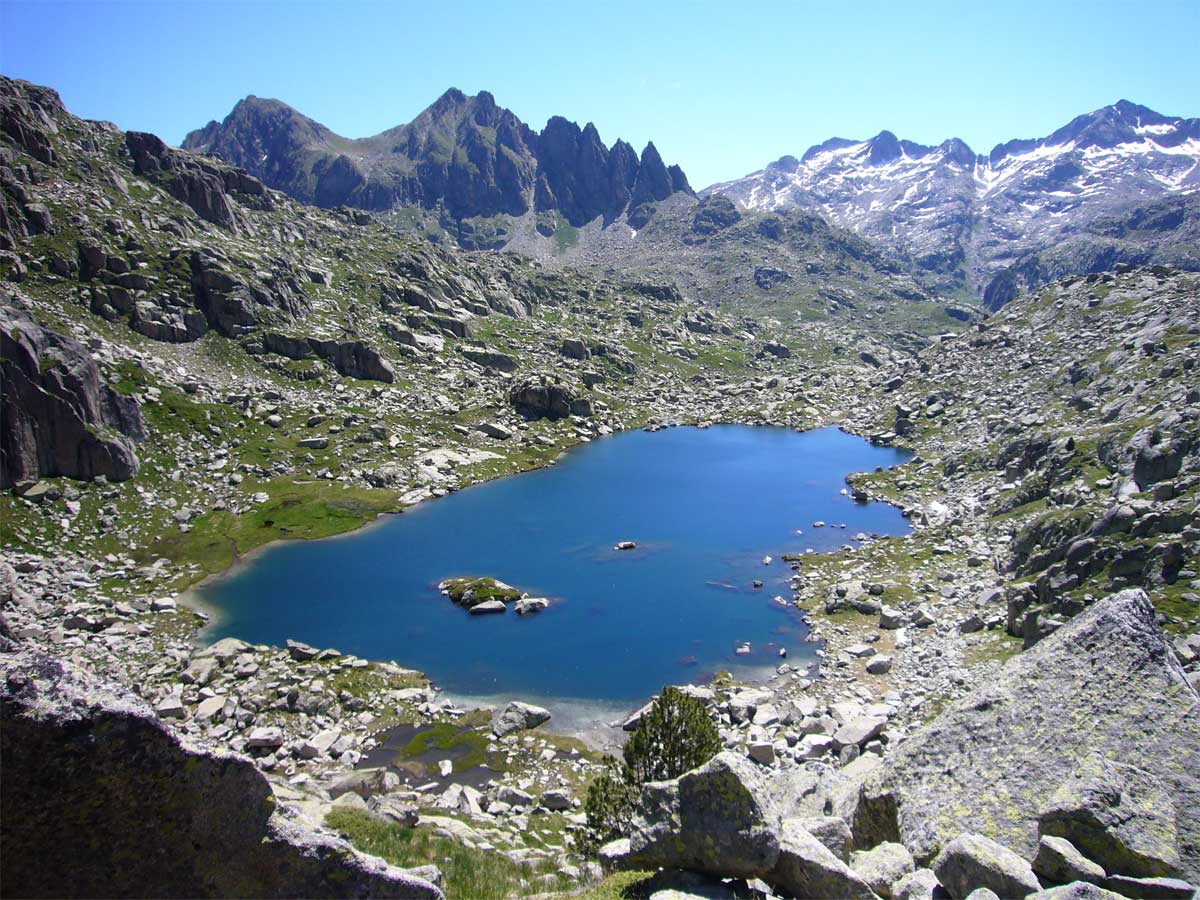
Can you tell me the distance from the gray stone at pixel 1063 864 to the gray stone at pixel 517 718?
32.4m

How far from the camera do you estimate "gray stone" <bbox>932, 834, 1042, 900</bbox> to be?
1198cm

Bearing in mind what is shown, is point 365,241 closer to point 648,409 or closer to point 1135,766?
point 648,409

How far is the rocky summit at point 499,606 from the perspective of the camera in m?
12.0

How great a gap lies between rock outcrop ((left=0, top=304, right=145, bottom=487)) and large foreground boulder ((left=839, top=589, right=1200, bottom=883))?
77963 millimetres

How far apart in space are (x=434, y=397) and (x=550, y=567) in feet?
205

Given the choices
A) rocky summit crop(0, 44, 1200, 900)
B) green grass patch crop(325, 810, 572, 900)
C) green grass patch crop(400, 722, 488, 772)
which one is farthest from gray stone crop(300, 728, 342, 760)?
green grass patch crop(325, 810, 572, 900)

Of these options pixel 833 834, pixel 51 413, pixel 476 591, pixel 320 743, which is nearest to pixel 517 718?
pixel 320 743

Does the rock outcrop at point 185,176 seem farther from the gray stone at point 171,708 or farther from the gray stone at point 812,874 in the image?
the gray stone at point 812,874

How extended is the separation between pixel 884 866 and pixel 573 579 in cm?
5175

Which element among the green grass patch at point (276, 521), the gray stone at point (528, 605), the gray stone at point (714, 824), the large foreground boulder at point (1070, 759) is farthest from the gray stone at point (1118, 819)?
the green grass patch at point (276, 521)

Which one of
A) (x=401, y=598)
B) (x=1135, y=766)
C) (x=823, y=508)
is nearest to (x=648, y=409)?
(x=823, y=508)

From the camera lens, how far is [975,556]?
197ft

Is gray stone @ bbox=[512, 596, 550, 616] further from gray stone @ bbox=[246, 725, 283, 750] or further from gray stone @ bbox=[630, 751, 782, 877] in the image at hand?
gray stone @ bbox=[630, 751, 782, 877]

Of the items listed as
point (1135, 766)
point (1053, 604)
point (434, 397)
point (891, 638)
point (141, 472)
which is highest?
point (434, 397)
